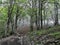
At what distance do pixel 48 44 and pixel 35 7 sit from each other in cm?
2044

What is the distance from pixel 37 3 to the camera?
113ft

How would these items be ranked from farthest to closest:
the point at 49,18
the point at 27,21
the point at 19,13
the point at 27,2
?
1. the point at 27,21
2. the point at 49,18
3. the point at 19,13
4. the point at 27,2

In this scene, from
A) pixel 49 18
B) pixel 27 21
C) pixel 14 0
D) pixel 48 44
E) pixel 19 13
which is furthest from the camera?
pixel 27 21

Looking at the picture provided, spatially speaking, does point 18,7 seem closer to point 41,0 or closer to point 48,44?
point 41,0

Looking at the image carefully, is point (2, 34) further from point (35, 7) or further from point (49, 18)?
point (49, 18)

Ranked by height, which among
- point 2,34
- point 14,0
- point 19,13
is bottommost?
point 2,34

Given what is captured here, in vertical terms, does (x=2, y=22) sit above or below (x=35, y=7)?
below

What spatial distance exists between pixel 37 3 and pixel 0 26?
8.16 m

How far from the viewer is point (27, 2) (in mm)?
35688

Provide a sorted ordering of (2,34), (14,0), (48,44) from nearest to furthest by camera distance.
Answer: (48,44)
(2,34)
(14,0)

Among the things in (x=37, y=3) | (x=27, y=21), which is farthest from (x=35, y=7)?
(x=27, y=21)

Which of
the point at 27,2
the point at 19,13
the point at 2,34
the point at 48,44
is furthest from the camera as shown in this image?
the point at 19,13

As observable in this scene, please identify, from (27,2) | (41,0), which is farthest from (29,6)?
(41,0)

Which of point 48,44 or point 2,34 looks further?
point 2,34
